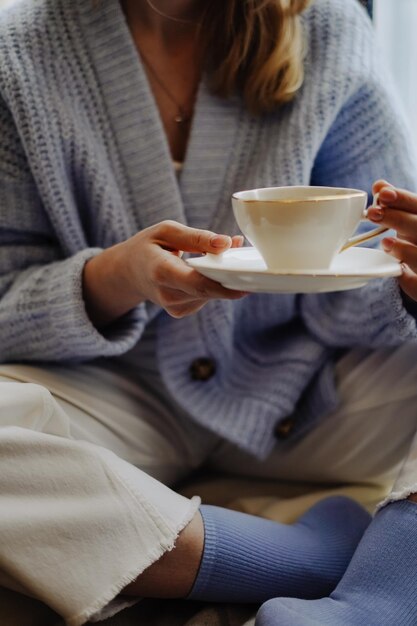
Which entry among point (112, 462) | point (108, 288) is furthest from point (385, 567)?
point (108, 288)

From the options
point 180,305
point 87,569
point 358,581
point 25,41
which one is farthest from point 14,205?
point 358,581

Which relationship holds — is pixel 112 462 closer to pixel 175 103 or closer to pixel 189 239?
pixel 189 239

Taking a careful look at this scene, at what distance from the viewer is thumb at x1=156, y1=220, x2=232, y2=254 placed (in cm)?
66

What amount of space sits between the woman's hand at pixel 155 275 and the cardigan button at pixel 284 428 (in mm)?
224

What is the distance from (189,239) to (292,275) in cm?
15

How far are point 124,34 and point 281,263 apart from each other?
41cm

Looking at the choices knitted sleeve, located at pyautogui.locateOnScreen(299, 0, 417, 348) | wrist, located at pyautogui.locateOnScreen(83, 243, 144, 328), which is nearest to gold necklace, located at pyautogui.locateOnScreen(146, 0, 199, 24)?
knitted sleeve, located at pyautogui.locateOnScreen(299, 0, 417, 348)

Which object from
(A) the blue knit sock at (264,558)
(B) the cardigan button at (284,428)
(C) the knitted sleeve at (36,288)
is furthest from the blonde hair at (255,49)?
(A) the blue knit sock at (264,558)

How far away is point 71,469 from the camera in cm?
73

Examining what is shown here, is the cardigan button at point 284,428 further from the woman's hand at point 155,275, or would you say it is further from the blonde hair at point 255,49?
the blonde hair at point 255,49

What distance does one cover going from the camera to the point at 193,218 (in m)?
0.96

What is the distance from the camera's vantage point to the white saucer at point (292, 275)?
1.89 ft

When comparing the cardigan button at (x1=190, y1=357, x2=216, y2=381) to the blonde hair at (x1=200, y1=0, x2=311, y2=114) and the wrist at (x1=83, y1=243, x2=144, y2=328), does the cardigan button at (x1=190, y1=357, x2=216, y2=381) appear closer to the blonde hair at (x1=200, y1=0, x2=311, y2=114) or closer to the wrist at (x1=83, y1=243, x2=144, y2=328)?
the wrist at (x1=83, y1=243, x2=144, y2=328)

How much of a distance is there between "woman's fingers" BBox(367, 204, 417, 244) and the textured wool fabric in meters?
0.17
